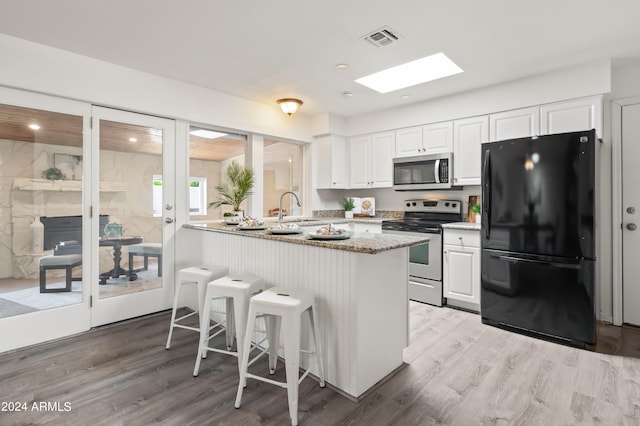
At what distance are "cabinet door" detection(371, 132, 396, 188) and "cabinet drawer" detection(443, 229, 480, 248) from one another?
47.9 inches

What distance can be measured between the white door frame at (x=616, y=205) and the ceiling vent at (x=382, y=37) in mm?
2373

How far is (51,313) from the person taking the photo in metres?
2.79

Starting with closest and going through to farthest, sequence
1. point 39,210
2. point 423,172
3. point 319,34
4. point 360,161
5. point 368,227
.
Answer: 1. point 319,34
2. point 39,210
3. point 423,172
4. point 368,227
5. point 360,161

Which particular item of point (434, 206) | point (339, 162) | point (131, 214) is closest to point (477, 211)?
point (434, 206)

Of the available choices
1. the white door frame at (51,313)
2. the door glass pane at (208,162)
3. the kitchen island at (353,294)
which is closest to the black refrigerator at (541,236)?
the kitchen island at (353,294)

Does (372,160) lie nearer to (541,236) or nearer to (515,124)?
(515,124)

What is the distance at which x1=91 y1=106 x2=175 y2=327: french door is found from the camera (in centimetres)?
307

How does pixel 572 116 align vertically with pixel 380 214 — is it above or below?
above

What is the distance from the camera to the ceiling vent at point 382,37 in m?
2.49

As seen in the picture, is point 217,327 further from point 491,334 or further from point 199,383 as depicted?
point 491,334

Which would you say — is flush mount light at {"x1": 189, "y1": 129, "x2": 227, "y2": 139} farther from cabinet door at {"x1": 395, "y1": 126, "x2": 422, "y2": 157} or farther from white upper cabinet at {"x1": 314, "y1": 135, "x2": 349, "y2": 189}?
cabinet door at {"x1": 395, "y1": 126, "x2": 422, "y2": 157}

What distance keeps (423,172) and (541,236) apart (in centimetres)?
163

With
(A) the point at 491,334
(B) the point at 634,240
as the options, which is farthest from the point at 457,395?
(B) the point at 634,240

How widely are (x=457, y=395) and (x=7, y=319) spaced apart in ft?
10.9
